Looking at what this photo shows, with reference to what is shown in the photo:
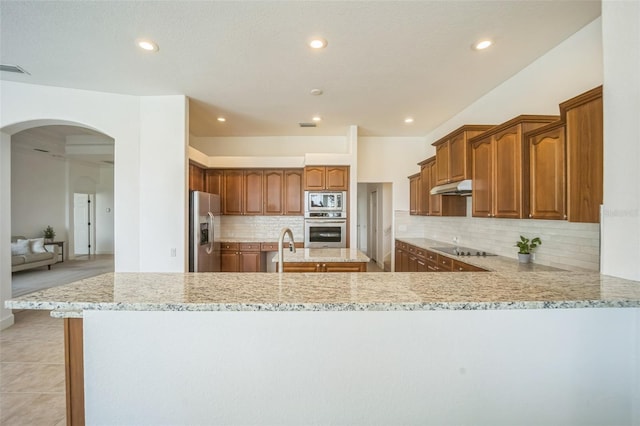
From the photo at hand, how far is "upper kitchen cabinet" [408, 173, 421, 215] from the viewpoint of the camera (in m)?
5.27

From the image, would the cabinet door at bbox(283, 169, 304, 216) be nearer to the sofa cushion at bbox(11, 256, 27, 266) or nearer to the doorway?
the sofa cushion at bbox(11, 256, 27, 266)

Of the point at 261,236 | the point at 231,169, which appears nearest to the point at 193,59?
the point at 231,169

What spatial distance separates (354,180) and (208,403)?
4329mm

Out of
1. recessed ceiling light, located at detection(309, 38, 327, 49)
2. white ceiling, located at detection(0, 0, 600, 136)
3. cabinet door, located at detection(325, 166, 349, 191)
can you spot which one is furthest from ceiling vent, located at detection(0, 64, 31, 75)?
cabinet door, located at detection(325, 166, 349, 191)

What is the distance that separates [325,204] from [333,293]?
13.1 feet

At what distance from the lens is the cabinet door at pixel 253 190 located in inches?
221

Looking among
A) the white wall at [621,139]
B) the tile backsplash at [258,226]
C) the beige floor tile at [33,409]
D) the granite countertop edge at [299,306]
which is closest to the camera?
the granite countertop edge at [299,306]

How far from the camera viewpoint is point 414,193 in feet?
18.1

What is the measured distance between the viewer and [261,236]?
5.84 m

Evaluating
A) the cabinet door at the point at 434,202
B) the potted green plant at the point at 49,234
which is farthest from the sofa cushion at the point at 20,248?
the cabinet door at the point at 434,202

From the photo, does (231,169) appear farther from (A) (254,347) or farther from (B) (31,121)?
(A) (254,347)

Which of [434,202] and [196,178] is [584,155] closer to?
[434,202]

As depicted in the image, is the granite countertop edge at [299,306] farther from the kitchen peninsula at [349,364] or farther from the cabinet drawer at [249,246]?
the cabinet drawer at [249,246]

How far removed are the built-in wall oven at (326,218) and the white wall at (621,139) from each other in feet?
12.5
